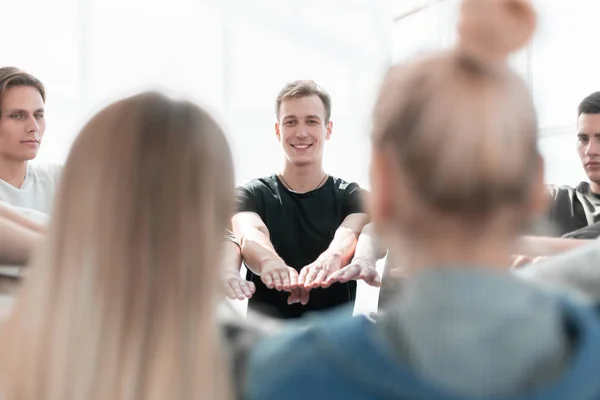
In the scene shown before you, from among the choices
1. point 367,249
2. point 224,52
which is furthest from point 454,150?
point 224,52

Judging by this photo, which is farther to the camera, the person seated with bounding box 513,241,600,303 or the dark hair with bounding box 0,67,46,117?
the dark hair with bounding box 0,67,46,117

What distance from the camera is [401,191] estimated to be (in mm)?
642

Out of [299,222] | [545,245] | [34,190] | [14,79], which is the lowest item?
[545,245]

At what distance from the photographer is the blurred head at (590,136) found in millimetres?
2439

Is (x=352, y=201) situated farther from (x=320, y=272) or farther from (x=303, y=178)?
(x=320, y=272)

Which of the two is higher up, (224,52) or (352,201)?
(224,52)

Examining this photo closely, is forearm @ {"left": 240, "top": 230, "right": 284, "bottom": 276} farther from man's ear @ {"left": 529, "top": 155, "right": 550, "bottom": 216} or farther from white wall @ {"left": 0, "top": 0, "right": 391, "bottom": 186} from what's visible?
white wall @ {"left": 0, "top": 0, "right": 391, "bottom": 186}

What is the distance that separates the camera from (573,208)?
2.34m

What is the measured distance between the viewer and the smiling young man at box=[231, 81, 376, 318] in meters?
2.26

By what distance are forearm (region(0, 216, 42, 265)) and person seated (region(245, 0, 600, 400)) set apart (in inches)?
15.0

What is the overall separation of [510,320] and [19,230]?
588mm

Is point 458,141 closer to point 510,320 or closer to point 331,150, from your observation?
point 510,320

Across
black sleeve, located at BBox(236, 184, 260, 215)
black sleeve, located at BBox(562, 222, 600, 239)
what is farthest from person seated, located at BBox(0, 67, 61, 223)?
black sleeve, located at BBox(562, 222, 600, 239)

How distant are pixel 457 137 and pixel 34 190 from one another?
209 centimetres
